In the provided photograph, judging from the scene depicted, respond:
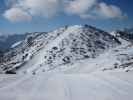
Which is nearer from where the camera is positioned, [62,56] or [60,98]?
[60,98]

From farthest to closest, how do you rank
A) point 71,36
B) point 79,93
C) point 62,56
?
point 71,36 < point 62,56 < point 79,93

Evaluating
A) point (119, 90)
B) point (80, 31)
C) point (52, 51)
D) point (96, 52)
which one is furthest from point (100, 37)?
point (119, 90)

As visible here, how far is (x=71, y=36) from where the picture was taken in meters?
123

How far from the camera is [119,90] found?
19656mm

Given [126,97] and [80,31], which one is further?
[80,31]

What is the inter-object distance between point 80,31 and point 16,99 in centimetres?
11616

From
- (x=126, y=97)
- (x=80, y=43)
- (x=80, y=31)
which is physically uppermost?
(x=80, y=31)

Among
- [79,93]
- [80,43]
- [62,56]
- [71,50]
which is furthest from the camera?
[80,43]

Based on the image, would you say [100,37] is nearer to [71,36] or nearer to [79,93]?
[71,36]

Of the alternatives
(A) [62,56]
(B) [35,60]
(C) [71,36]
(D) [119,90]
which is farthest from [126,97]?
(C) [71,36]

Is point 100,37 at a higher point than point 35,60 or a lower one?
higher

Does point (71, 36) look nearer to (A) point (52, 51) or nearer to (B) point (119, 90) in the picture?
(A) point (52, 51)

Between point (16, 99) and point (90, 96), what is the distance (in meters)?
6.31

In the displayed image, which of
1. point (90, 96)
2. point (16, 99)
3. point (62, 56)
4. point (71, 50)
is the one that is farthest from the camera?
point (71, 50)
